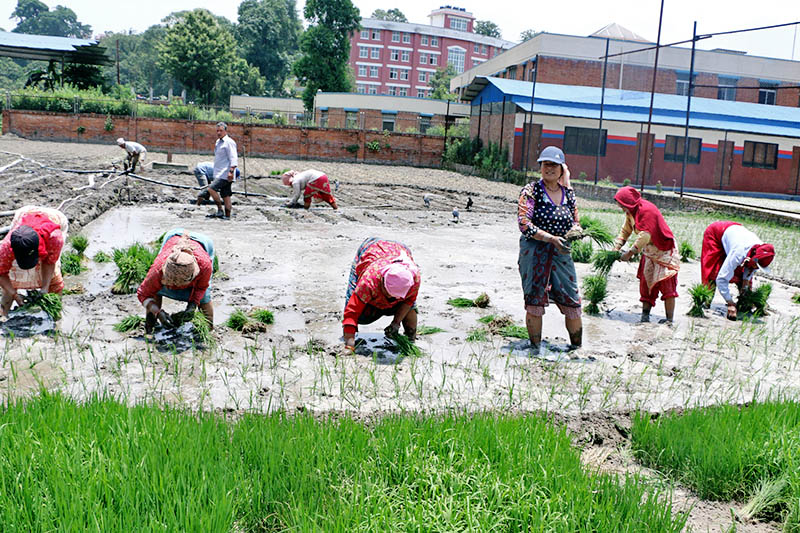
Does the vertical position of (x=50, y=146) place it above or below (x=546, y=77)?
below

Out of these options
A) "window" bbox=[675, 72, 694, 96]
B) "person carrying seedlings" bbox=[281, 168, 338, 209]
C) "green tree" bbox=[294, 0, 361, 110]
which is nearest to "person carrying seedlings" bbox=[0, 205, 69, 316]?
"person carrying seedlings" bbox=[281, 168, 338, 209]

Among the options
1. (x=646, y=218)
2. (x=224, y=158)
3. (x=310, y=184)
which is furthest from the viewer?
(x=310, y=184)

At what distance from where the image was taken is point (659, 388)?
18.6ft

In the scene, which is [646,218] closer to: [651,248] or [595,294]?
[651,248]

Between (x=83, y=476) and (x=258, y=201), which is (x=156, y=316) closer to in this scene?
(x=83, y=476)

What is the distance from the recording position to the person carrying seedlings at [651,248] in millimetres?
7613

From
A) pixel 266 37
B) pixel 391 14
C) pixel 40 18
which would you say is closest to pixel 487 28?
pixel 391 14

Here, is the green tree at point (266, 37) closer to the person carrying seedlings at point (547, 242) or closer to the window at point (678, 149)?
the window at point (678, 149)

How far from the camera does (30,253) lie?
6254 millimetres

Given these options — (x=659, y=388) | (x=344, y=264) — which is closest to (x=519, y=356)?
(x=659, y=388)

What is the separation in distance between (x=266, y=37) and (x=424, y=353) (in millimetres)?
80009

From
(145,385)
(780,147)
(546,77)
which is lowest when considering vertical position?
(145,385)

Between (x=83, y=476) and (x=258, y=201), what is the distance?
50.3ft

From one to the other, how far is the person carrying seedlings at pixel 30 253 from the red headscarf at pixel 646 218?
543 cm
